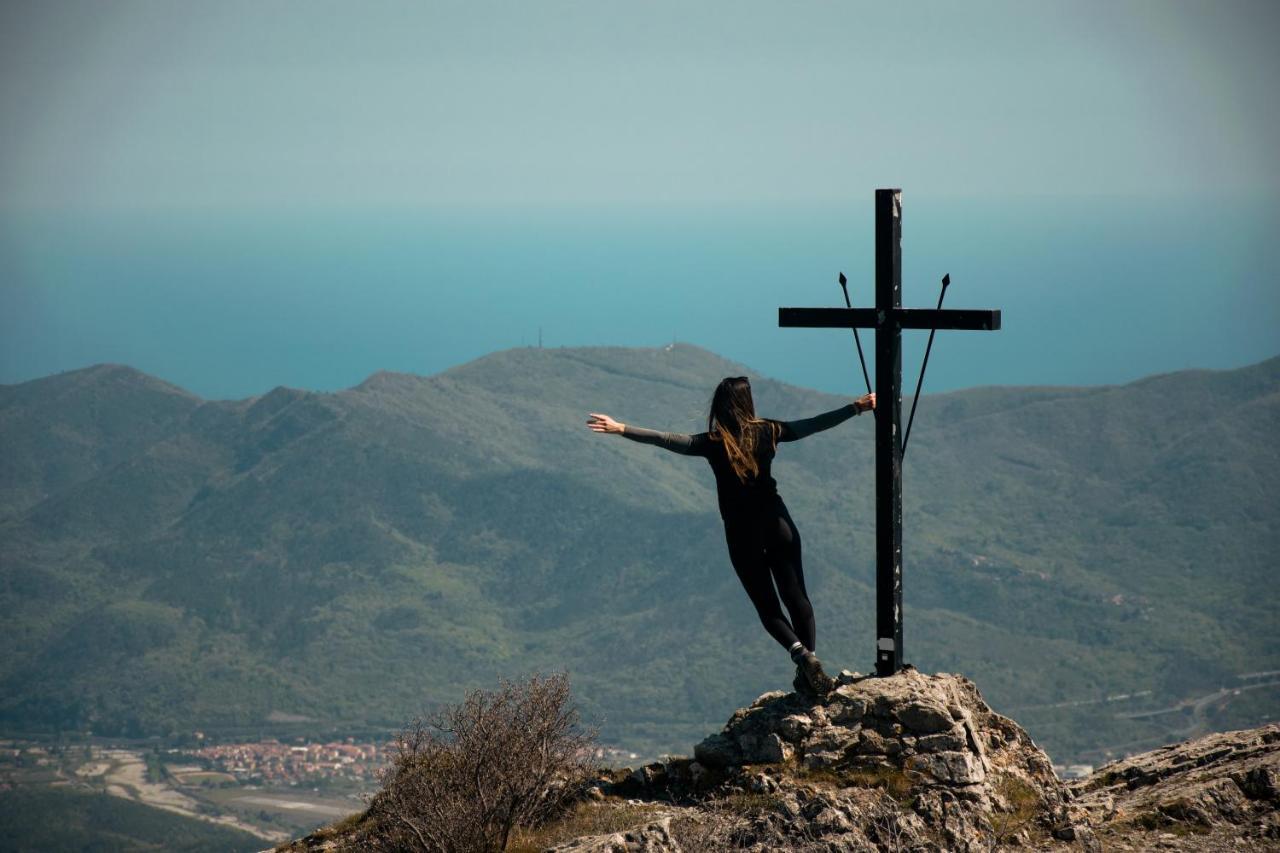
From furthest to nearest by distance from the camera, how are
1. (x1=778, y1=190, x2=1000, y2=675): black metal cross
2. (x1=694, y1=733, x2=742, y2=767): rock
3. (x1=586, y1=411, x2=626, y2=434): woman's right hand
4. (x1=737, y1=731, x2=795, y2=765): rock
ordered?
(x1=778, y1=190, x2=1000, y2=675): black metal cross < (x1=694, y1=733, x2=742, y2=767): rock < (x1=586, y1=411, x2=626, y2=434): woman's right hand < (x1=737, y1=731, x2=795, y2=765): rock

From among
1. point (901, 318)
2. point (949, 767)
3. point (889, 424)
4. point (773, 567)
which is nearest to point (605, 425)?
point (773, 567)

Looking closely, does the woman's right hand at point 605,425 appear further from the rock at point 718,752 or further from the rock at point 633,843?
the rock at point 633,843

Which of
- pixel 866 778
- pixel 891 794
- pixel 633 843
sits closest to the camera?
pixel 633 843

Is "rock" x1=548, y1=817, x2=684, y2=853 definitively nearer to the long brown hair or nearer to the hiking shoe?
the hiking shoe

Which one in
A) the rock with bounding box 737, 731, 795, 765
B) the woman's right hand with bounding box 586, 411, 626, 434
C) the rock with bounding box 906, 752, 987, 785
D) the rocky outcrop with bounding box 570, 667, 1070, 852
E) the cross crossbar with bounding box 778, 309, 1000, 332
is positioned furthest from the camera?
the woman's right hand with bounding box 586, 411, 626, 434

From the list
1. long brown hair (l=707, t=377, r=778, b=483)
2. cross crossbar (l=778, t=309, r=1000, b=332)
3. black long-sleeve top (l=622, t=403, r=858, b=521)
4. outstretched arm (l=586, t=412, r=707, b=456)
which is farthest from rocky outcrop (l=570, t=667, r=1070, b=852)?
cross crossbar (l=778, t=309, r=1000, b=332)

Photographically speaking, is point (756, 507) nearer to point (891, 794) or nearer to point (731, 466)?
point (731, 466)

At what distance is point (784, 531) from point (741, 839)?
121 inches

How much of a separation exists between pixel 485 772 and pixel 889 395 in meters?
5.12

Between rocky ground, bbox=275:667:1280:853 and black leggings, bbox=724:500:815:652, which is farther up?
black leggings, bbox=724:500:815:652

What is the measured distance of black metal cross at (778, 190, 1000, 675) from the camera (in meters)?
16.1

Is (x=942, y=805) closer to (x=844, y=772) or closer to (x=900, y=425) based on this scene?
(x=844, y=772)

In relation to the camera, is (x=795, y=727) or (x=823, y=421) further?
(x=823, y=421)

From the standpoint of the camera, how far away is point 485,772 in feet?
51.5
